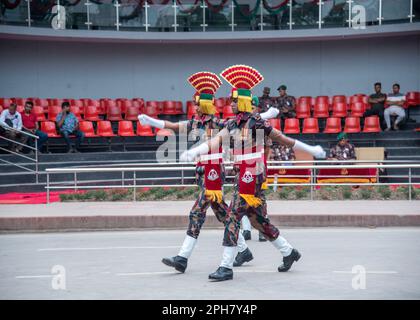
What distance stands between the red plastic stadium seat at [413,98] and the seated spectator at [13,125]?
44.7ft

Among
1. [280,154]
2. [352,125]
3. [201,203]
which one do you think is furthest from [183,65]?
[201,203]

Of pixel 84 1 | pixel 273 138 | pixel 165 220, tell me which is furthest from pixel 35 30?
pixel 273 138

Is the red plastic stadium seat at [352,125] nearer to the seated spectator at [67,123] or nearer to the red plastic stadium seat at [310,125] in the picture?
the red plastic stadium seat at [310,125]

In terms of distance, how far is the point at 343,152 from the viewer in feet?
67.3

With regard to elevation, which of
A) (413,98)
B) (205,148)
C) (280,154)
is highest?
(413,98)

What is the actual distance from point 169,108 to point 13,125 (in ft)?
24.1

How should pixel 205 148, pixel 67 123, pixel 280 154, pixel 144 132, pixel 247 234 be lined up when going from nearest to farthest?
1. pixel 205 148
2. pixel 247 234
3. pixel 280 154
4. pixel 67 123
5. pixel 144 132

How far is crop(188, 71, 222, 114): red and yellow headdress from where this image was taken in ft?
32.8

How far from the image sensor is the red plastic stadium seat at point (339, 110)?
25500 millimetres

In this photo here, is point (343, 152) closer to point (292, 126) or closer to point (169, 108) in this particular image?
point (292, 126)

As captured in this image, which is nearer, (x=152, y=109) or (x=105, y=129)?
(x=105, y=129)

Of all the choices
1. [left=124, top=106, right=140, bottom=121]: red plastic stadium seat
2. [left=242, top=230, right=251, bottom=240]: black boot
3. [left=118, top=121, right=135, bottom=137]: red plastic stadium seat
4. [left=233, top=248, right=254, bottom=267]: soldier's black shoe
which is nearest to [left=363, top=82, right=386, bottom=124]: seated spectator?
[left=118, top=121, right=135, bottom=137]: red plastic stadium seat

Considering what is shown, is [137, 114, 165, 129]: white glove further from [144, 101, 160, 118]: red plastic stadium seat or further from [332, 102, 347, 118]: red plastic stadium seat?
[332, 102, 347, 118]: red plastic stadium seat
